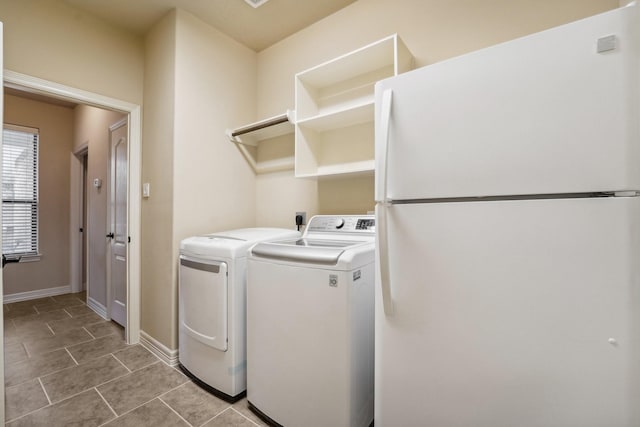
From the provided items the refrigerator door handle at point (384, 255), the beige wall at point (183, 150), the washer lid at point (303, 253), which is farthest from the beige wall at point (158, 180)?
the refrigerator door handle at point (384, 255)

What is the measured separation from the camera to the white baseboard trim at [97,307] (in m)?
3.05

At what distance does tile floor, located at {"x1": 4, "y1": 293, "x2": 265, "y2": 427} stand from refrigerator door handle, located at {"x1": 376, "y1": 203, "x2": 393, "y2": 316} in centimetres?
113

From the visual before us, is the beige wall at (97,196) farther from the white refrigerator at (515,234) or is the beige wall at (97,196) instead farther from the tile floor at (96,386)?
the white refrigerator at (515,234)

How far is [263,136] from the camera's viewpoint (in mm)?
2529

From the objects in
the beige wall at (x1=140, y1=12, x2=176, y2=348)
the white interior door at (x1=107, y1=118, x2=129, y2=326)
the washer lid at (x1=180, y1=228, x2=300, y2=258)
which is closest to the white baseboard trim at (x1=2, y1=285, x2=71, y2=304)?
the white interior door at (x1=107, y1=118, x2=129, y2=326)

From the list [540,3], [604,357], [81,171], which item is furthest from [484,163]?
[81,171]

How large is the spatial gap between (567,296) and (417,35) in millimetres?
1708

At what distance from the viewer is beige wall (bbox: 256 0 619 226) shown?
57.1 inches

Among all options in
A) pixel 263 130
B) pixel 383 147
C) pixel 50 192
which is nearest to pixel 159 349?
pixel 263 130

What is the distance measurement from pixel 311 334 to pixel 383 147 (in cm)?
89

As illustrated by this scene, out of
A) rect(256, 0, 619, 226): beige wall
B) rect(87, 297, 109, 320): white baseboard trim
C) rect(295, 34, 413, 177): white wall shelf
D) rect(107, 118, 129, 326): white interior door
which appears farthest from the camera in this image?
rect(87, 297, 109, 320): white baseboard trim

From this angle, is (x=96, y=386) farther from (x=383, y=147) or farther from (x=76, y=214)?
(x=76, y=214)

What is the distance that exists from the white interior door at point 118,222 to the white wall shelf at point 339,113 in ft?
6.04

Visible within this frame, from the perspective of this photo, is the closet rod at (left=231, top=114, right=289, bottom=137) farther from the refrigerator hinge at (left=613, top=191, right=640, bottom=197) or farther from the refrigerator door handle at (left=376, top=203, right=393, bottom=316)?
the refrigerator hinge at (left=613, top=191, right=640, bottom=197)
